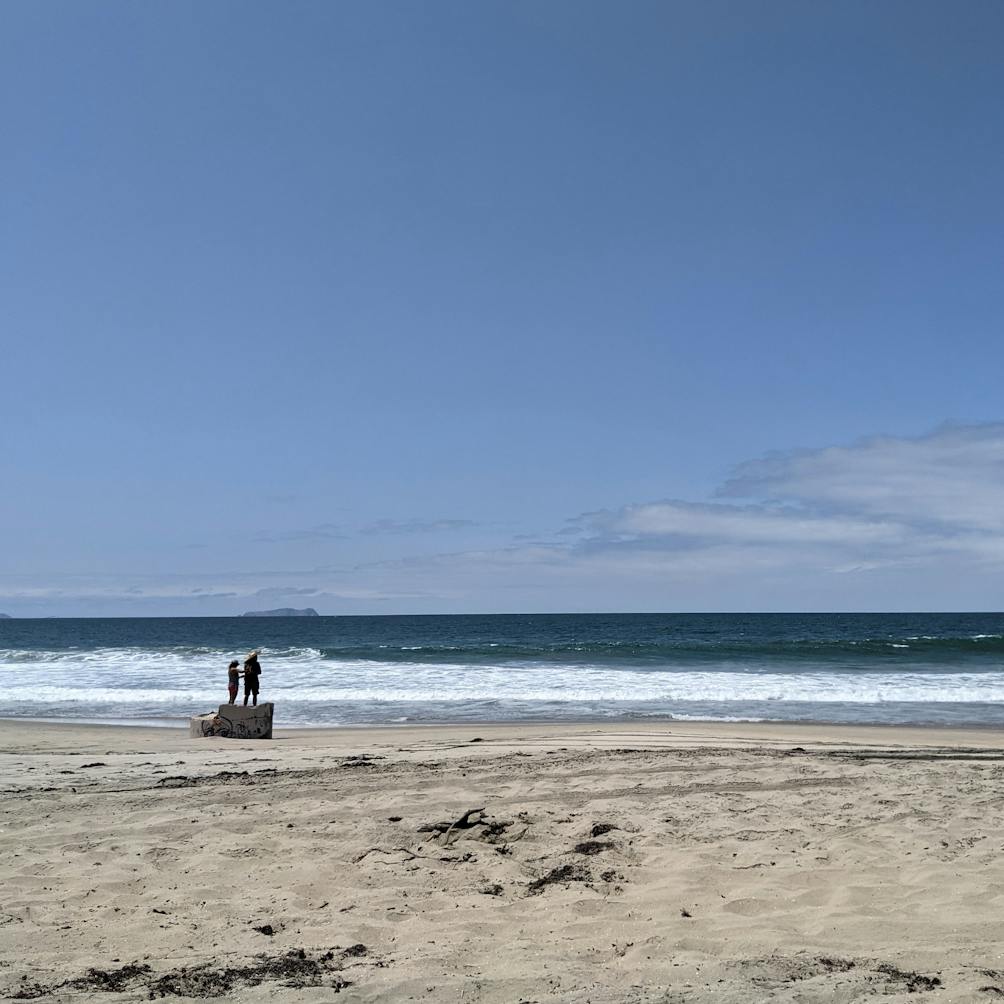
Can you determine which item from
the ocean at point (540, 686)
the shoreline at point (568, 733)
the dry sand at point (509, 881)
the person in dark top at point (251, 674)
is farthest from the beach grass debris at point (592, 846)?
the person in dark top at point (251, 674)

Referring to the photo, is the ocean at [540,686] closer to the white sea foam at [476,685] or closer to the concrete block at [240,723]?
the white sea foam at [476,685]

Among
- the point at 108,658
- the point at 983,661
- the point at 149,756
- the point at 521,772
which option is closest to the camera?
the point at 521,772

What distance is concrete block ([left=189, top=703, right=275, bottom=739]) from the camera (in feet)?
44.7

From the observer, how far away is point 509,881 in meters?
5.48

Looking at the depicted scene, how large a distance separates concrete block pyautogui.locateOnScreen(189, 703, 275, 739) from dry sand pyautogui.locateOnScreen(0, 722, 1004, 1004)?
3689mm

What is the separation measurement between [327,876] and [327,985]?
1711 millimetres

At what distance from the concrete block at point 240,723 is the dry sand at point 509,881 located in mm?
3689

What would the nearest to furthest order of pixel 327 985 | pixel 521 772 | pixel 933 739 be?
pixel 327 985 → pixel 521 772 → pixel 933 739

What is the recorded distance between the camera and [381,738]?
13664 mm

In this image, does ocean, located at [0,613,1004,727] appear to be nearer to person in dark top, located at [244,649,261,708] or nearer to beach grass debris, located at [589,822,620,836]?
person in dark top, located at [244,649,261,708]

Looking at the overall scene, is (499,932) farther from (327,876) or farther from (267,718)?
(267,718)

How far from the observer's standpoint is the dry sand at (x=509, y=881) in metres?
4.01

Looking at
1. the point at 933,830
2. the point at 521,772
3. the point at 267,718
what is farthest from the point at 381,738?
the point at 933,830

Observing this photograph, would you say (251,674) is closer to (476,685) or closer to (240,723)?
(240,723)
